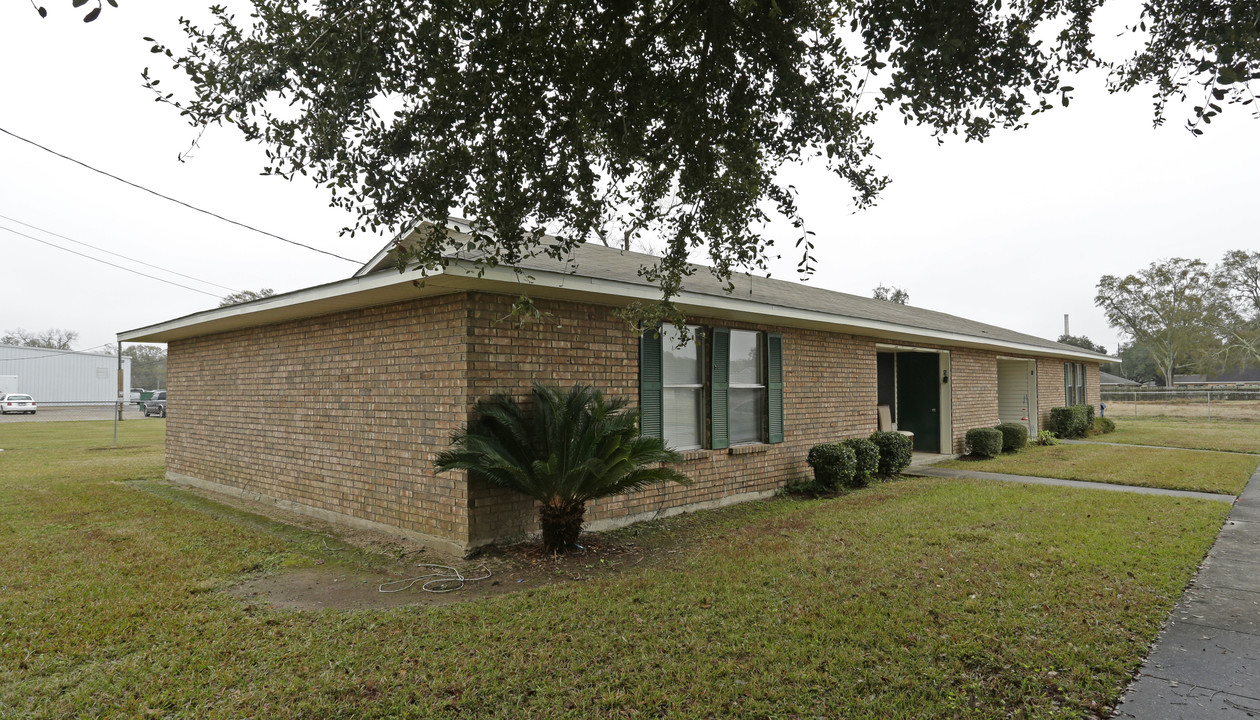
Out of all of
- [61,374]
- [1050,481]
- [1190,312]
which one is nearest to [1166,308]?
[1190,312]

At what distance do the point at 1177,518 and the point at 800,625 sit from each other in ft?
20.5

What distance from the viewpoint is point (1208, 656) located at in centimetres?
405

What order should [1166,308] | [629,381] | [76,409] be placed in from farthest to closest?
[1166,308]
[76,409]
[629,381]

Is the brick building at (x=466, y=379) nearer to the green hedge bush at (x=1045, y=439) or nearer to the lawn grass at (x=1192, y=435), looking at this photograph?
the green hedge bush at (x=1045, y=439)

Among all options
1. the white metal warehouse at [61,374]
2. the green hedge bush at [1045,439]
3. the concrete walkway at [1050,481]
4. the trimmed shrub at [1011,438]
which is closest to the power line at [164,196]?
the concrete walkway at [1050,481]

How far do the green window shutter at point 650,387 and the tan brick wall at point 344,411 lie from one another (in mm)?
2459

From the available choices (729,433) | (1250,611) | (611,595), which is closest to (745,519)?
(729,433)

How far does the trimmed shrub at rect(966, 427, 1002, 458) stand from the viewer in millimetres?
14719

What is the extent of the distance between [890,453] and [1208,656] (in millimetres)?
7707

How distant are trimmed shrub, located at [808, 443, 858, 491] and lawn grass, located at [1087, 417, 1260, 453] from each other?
1231 cm

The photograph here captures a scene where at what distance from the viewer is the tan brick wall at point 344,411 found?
688 cm

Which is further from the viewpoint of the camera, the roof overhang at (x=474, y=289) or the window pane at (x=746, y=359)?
the window pane at (x=746, y=359)

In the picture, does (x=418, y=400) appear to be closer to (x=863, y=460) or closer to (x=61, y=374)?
(x=863, y=460)

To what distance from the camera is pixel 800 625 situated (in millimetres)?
4633
